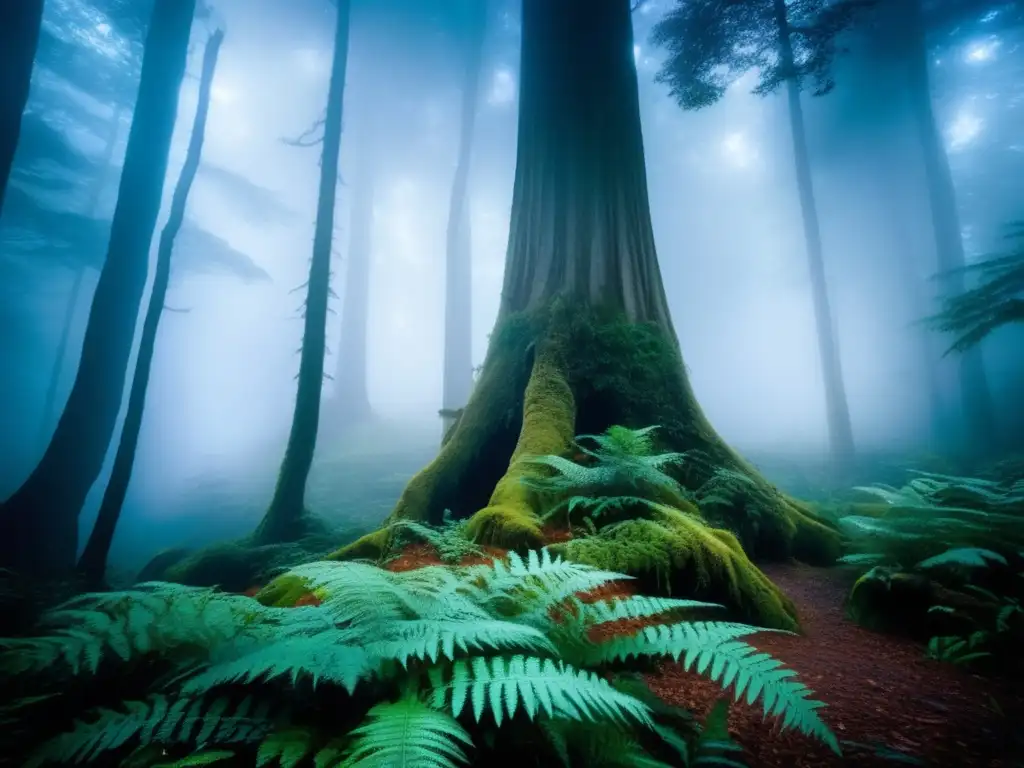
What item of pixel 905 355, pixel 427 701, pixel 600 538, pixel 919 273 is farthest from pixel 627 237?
pixel 905 355

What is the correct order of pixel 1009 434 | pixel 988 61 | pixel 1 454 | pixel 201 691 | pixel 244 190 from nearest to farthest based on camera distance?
pixel 201 691 < pixel 1009 434 < pixel 988 61 < pixel 244 190 < pixel 1 454

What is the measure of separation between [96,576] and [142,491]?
3704 cm

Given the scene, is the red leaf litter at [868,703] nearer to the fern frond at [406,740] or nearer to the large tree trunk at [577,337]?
the large tree trunk at [577,337]

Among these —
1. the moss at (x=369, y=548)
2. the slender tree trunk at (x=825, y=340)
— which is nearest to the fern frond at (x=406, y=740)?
the moss at (x=369, y=548)

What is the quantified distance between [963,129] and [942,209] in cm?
2578

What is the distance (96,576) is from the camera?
26.9 ft

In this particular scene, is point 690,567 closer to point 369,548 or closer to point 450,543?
point 450,543

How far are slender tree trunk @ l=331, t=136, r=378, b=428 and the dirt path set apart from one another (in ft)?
101

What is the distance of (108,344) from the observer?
8.02m

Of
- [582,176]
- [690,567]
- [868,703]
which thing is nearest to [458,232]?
[582,176]

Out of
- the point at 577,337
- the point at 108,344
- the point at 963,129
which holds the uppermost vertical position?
the point at 963,129

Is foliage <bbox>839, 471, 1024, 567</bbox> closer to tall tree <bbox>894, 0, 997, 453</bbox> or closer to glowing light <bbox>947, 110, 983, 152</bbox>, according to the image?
tall tree <bbox>894, 0, 997, 453</bbox>

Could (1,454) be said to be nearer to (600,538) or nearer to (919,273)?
(600,538)

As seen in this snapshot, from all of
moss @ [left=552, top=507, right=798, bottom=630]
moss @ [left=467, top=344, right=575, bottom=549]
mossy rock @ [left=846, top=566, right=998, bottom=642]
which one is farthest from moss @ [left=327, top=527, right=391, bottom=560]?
mossy rock @ [left=846, top=566, right=998, bottom=642]
